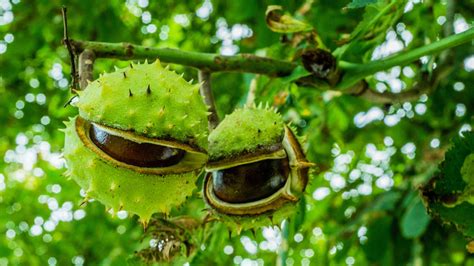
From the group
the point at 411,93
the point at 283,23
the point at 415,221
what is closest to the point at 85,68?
the point at 283,23

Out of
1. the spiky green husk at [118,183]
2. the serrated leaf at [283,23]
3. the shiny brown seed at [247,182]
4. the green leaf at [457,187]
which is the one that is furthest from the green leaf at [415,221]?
the spiky green husk at [118,183]

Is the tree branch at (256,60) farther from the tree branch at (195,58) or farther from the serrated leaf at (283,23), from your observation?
the serrated leaf at (283,23)

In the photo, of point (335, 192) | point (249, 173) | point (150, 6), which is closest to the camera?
point (249, 173)

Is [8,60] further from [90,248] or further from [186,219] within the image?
[186,219]

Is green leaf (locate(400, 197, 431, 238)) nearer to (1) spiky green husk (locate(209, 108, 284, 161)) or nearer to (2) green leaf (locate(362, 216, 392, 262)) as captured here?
(2) green leaf (locate(362, 216, 392, 262))

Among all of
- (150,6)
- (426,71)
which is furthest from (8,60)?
(426,71)

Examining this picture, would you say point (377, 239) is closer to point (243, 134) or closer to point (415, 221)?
point (415, 221)
